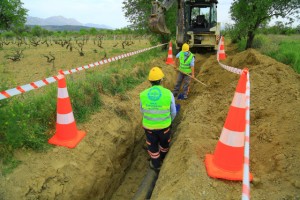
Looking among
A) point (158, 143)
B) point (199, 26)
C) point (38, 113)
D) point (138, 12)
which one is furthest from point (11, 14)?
point (158, 143)

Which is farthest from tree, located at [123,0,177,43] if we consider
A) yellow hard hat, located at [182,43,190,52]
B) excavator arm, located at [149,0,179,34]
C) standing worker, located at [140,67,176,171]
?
standing worker, located at [140,67,176,171]

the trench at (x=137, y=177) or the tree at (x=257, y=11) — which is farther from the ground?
the tree at (x=257, y=11)

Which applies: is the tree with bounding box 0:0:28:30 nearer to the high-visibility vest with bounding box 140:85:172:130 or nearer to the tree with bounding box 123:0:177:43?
the tree with bounding box 123:0:177:43

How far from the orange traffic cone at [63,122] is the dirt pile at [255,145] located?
1735mm

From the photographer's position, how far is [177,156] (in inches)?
159

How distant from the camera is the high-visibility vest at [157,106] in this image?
4.30 meters

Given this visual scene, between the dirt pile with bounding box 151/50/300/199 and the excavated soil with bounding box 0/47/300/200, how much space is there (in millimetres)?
11

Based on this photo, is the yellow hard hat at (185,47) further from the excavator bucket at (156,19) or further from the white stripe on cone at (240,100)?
the white stripe on cone at (240,100)

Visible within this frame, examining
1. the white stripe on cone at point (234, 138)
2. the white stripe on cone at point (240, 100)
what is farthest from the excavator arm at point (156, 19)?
the white stripe on cone at point (234, 138)

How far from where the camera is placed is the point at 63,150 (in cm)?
407

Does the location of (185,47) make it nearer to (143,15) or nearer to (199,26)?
(199,26)

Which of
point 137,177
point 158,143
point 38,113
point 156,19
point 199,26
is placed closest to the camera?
point 38,113

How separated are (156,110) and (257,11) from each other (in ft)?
40.7

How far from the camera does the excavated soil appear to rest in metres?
3.09
